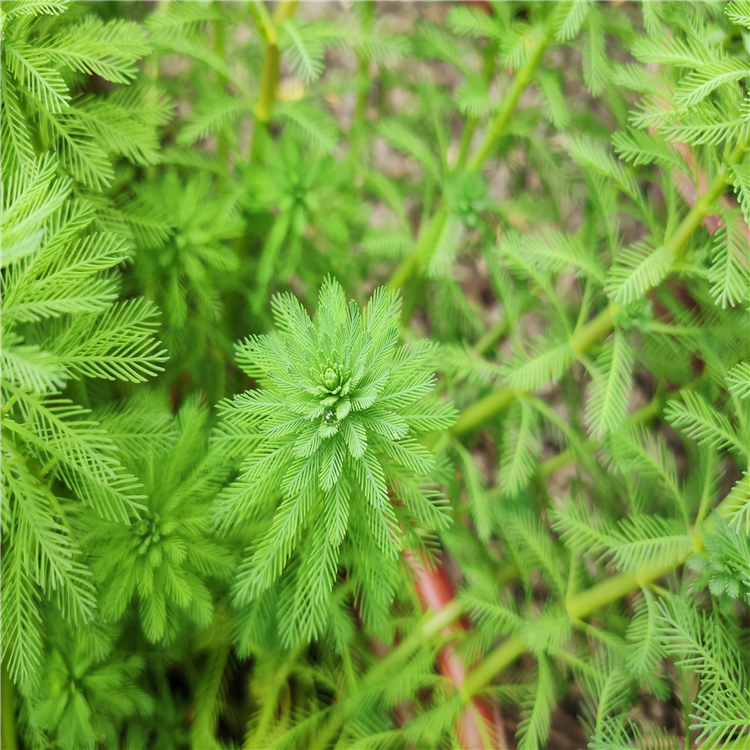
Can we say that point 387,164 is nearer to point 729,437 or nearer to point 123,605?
point 729,437

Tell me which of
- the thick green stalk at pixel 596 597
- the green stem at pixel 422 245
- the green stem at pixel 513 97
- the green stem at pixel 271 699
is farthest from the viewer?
the green stem at pixel 422 245

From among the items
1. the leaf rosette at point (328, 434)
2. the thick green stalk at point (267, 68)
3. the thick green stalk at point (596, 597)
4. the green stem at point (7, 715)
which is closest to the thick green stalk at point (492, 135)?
the thick green stalk at point (267, 68)

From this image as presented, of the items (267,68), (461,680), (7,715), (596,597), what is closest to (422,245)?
(267,68)

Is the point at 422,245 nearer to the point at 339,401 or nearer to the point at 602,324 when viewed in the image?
the point at 602,324

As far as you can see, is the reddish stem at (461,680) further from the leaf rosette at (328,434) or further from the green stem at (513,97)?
the green stem at (513,97)

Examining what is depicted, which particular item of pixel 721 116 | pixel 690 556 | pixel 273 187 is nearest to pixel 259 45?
pixel 273 187

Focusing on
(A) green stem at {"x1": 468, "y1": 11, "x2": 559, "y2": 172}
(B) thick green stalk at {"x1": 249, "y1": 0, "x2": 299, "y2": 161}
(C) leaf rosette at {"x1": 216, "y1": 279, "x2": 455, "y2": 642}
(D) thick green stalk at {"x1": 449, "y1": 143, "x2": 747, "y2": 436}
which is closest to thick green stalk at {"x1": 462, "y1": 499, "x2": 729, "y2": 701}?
(D) thick green stalk at {"x1": 449, "y1": 143, "x2": 747, "y2": 436}

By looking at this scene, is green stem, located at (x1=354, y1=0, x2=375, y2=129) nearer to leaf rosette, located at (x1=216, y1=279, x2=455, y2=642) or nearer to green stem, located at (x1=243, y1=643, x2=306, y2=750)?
leaf rosette, located at (x1=216, y1=279, x2=455, y2=642)
